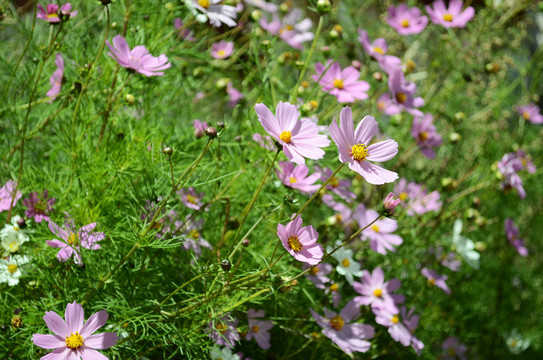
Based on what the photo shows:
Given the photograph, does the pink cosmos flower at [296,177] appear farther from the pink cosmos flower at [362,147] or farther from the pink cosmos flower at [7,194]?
the pink cosmos flower at [7,194]

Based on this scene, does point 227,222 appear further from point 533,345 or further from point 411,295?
point 533,345

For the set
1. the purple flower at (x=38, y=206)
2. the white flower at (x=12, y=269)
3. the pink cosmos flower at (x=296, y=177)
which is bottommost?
the white flower at (x=12, y=269)

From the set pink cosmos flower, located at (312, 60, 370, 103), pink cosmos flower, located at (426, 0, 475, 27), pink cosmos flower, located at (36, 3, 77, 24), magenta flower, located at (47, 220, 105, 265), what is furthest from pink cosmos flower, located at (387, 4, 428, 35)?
magenta flower, located at (47, 220, 105, 265)

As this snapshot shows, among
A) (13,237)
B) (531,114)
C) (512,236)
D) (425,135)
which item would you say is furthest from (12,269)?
(531,114)

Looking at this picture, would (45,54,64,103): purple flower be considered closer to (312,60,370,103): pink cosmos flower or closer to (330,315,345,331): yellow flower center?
(312,60,370,103): pink cosmos flower

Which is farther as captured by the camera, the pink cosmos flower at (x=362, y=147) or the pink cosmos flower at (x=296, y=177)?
the pink cosmos flower at (x=296, y=177)

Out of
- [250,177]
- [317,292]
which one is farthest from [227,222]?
[317,292]

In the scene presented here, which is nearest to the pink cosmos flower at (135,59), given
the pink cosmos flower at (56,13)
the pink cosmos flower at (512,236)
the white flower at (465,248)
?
the pink cosmos flower at (56,13)
